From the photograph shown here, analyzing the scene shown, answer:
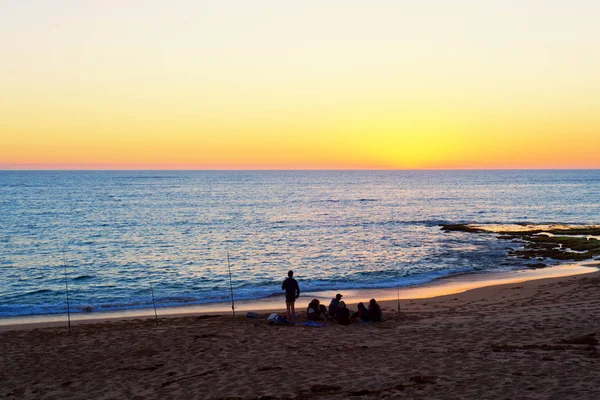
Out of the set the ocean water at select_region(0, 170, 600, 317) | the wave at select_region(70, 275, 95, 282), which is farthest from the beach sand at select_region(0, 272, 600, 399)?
the wave at select_region(70, 275, 95, 282)

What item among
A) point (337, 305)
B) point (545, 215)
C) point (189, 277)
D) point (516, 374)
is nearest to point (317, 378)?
point (516, 374)

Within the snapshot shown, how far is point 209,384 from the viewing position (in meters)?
9.90

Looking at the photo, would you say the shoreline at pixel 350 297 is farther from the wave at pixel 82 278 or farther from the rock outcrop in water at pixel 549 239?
the wave at pixel 82 278

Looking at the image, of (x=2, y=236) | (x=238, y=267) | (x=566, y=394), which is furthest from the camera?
(x=2, y=236)

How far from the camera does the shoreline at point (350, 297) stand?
60.5ft

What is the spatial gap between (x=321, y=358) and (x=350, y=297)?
11.0 meters

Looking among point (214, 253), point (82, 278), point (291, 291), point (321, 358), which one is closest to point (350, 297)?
point (291, 291)

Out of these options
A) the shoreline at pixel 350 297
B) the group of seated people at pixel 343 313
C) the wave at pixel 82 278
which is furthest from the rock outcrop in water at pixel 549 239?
the wave at pixel 82 278

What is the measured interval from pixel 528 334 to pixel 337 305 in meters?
5.30

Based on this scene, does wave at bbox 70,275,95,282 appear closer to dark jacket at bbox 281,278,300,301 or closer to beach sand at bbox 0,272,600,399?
beach sand at bbox 0,272,600,399

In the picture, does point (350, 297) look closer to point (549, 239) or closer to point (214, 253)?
point (214, 253)

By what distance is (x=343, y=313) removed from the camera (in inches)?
596

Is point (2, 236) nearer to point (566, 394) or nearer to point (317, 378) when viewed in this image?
point (317, 378)

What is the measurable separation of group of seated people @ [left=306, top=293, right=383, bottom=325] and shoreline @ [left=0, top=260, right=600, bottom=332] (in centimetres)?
281
